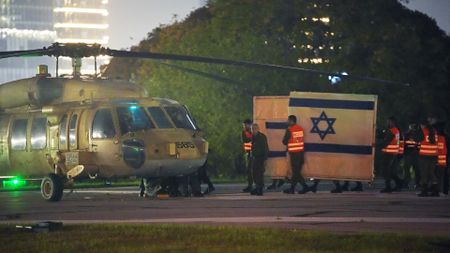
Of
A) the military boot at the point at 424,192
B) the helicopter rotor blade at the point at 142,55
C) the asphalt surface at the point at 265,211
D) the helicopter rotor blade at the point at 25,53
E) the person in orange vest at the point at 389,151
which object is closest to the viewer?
the asphalt surface at the point at 265,211

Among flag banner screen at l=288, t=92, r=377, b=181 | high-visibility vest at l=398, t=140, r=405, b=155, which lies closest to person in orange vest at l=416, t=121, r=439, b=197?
flag banner screen at l=288, t=92, r=377, b=181

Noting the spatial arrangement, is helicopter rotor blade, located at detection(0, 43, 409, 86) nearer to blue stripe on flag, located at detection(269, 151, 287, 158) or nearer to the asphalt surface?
the asphalt surface

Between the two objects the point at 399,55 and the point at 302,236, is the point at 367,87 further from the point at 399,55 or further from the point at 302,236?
the point at 302,236

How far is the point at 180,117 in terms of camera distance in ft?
85.7

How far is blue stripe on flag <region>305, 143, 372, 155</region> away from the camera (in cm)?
2691

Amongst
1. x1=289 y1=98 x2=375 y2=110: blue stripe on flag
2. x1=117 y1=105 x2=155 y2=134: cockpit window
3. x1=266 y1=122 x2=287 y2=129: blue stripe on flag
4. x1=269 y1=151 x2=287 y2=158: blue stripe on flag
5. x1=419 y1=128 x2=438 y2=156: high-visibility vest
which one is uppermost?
x1=289 y1=98 x2=375 y2=110: blue stripe on flag

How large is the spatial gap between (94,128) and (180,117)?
6.51 feet

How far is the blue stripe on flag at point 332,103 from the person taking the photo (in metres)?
26.8

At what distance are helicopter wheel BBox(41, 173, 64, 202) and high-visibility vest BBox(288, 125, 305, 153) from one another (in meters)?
5.42

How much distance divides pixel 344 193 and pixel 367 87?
2354 cm

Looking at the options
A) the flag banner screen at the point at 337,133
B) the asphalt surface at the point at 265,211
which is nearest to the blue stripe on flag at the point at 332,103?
the flag banner screen at the point at 337,133

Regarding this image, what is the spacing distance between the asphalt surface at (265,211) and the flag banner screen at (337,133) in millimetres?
619

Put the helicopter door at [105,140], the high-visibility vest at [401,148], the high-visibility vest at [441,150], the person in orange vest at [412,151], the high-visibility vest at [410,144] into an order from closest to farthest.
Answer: the helicopter door at [105,140]
the high-visibility vest at [441,150]
the person in orange vest at [412,151]
the high-visibility vest at [410,144]
the high-visibility vest at [401,148]

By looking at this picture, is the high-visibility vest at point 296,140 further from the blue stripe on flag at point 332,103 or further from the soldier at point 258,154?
the blue stripe on flag at point 332,103
